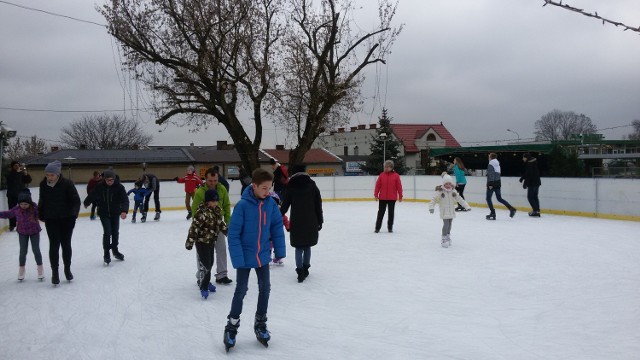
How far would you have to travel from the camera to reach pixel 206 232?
588cm

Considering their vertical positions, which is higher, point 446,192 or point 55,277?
point 446,192

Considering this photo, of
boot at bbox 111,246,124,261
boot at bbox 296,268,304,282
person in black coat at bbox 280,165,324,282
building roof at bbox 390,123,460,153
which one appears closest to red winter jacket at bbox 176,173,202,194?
boot at bbox 111,246,124,261

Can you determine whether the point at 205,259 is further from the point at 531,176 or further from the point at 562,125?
the point at 562,125

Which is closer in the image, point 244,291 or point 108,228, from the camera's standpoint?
point 244,291

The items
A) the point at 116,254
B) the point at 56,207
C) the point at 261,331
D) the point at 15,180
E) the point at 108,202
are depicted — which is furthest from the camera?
the point at 15,180

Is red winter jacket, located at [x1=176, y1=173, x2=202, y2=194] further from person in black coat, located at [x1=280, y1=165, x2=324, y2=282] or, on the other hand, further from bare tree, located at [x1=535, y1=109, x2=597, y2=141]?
bare tree, located at [x1=535, y1=109, x2=597, y2=141]

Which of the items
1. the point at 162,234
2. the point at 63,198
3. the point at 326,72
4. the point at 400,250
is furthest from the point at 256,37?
the point at 63,198

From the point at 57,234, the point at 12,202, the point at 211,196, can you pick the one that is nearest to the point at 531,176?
the point at 211,196

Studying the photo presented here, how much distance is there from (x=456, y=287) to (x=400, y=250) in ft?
9.11

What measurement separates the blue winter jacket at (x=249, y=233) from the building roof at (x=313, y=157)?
164 ft

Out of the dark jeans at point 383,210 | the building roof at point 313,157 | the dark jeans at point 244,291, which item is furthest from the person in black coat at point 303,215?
the building roof at point 313,157

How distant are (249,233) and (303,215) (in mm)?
2426

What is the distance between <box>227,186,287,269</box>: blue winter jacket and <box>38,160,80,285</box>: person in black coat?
3.25 m

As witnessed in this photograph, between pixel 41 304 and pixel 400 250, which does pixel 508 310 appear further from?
pixel 41 304
